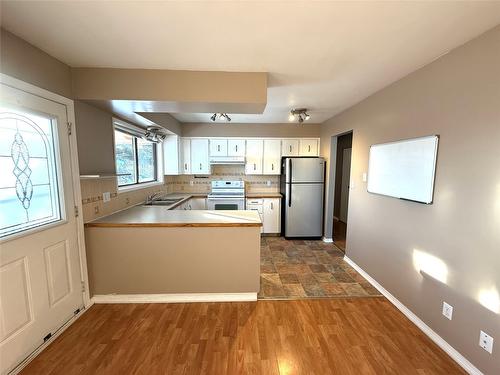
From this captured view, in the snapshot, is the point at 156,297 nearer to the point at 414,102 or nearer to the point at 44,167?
the point at 44,167

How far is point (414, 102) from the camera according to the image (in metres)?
2.03

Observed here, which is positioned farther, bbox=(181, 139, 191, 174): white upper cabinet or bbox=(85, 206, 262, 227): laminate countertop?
bbox=(181, 139, 191, 174): white upper cabinet

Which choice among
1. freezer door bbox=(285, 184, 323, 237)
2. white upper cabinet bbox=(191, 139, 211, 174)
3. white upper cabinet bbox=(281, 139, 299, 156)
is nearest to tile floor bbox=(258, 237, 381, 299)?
freezer door bbox=(285, 184, 323, 237)

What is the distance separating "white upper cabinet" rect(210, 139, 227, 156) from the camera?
14.7ft

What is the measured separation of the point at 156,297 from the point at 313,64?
2.86 meters

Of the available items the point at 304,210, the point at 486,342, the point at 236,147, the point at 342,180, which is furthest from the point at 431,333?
the point at 342,180

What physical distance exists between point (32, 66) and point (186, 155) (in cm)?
288

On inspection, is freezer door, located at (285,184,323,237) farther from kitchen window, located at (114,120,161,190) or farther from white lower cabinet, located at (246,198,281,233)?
kitchen window, located at (114,120,161,190)

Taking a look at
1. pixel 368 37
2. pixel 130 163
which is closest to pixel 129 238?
pixel 130 163

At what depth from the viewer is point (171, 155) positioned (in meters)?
4.20

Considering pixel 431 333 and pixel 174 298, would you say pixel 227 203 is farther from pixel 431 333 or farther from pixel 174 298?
pixel 431 333

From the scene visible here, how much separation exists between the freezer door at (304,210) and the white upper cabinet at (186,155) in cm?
214

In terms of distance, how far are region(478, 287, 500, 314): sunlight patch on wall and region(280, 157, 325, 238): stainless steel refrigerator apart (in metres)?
2.80

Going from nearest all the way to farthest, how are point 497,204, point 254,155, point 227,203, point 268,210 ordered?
point 497,204 → point 227,203 → point 268,210 → point 254,155
